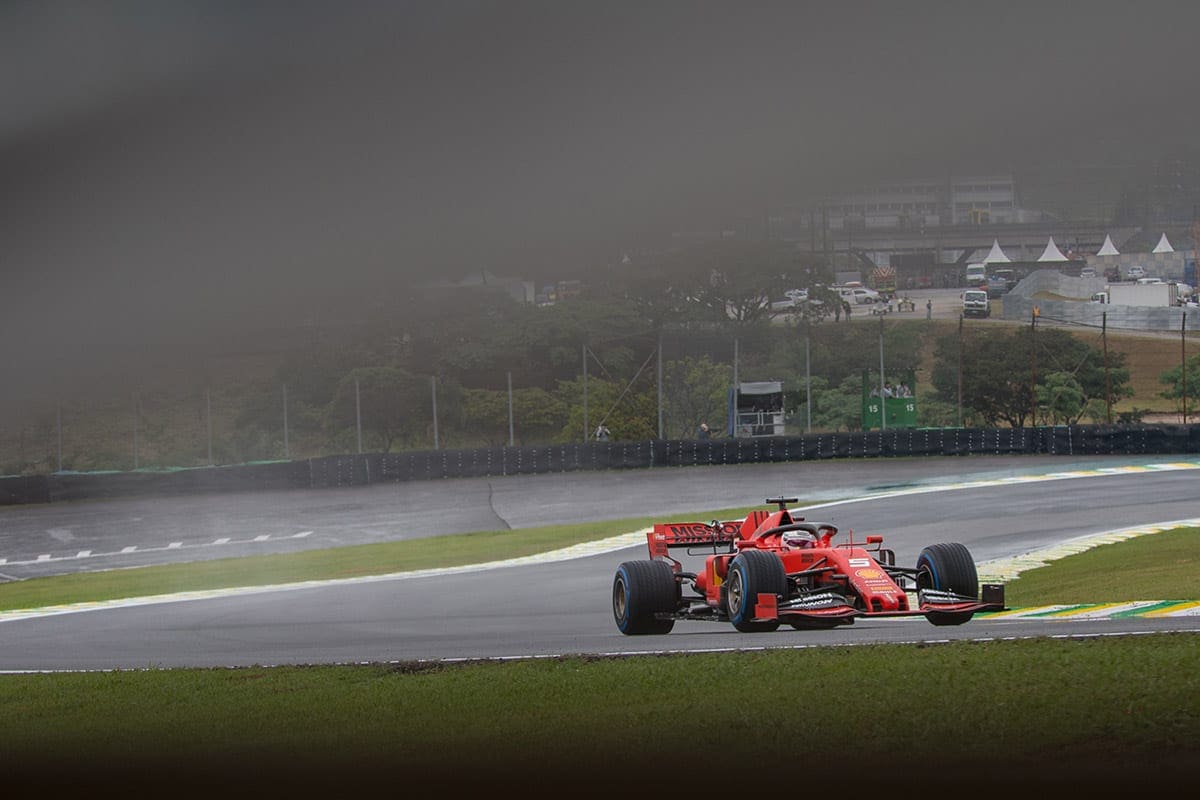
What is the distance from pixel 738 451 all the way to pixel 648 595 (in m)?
36.7

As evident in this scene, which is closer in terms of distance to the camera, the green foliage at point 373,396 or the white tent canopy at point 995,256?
the white tent canopy at point 995,256

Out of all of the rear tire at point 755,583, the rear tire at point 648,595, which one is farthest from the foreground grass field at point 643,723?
the rear tire at point 648,595

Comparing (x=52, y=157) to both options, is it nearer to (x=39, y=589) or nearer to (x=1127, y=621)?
(x=1127, y=621)

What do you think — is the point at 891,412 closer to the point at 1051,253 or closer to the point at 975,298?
the point at 975,298

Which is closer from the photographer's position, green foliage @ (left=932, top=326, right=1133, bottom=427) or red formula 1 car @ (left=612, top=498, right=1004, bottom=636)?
red formula 1 car @ (left=612, top=498, right=1004, bottom=636)

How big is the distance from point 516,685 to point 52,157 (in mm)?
11137

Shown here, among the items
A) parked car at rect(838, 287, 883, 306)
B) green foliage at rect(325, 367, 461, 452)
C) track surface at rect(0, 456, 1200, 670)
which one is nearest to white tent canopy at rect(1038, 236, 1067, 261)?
parked car at rect(838, 287, 883, 306)

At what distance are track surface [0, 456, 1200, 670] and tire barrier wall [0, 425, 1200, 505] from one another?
2.32ft

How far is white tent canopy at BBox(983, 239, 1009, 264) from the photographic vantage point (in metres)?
4.76

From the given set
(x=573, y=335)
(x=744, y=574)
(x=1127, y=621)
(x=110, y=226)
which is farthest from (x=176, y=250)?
(x=1127, y=621)

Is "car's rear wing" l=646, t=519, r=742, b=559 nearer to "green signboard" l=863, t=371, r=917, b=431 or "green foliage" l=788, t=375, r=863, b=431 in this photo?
"green signboard" l=863, t=371, r=917, b=431

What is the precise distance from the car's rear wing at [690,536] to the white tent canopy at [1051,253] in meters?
13.3

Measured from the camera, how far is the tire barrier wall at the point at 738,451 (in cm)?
5166

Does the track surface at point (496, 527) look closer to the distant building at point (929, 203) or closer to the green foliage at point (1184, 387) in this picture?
the green foliage at point (1184, 387)
